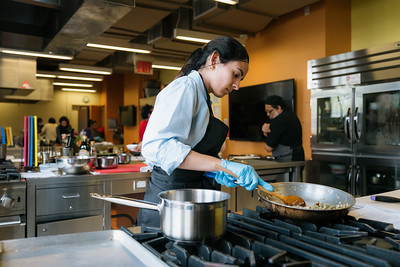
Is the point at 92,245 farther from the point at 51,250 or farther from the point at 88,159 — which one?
the point at 88,159

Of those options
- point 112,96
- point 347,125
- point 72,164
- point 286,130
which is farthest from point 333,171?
point 112,96

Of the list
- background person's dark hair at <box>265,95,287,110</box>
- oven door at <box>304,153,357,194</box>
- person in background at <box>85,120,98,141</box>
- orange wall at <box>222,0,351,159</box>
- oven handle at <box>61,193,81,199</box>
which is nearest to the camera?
oven handle at <box>61,193,81,199</box>

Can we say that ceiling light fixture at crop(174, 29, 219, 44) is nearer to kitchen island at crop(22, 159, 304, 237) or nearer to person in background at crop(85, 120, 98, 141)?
kitchen island at crop(22, 159, 304, 237)

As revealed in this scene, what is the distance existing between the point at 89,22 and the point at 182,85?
2.29 m

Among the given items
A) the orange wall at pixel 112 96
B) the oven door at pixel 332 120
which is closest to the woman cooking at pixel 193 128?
the oven door at pixel 332 120

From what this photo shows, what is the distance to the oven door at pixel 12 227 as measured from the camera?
2.21 meters

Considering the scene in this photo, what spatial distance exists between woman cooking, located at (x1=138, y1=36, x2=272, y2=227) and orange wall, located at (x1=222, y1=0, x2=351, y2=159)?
3399 mm

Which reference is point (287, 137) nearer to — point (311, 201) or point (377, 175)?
point (377, 175)

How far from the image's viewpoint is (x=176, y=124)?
1.21 metres

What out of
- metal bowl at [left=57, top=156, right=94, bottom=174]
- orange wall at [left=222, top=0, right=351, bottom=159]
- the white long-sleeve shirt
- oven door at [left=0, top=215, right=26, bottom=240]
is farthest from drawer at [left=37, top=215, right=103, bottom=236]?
orange wall at [left=222, top=0, right=351, bottom=159]

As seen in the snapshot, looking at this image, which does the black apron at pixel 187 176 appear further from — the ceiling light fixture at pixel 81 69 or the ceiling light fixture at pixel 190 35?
the ceiling light fixture at pixel 81 69

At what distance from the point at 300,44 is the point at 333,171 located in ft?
6.52

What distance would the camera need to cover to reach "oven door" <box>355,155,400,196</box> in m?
3.12

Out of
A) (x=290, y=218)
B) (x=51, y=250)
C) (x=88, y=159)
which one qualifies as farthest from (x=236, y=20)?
(x=51, y=250)
